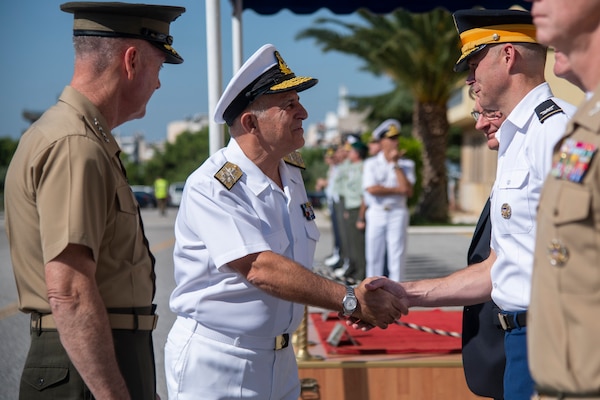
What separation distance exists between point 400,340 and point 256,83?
2827mm

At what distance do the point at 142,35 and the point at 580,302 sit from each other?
60.4 inches

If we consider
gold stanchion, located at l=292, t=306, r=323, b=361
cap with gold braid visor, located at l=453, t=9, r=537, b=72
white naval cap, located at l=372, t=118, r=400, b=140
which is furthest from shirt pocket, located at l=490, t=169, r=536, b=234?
white naval cap, located at l=372, t=118, r=400, b=140

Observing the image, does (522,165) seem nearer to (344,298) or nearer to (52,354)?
(344,298)

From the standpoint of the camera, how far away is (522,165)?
2.70 metres

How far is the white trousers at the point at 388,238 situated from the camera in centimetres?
986

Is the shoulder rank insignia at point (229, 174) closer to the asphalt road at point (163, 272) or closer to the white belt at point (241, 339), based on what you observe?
the white belt at point (241, 339)

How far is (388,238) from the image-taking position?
32.5 feet

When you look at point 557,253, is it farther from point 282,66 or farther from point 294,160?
point 294,160

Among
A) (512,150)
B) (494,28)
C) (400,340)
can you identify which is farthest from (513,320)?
(400,340)

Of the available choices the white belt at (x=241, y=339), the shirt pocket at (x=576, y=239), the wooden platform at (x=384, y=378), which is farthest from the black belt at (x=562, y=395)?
the wooden platform at (x=384, y=378)

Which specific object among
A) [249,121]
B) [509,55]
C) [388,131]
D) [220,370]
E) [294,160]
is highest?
[509,55]

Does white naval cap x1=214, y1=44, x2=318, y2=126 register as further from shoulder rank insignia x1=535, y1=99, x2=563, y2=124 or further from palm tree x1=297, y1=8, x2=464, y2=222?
palm tree x1=297, y1=8, x2=464, y2=222

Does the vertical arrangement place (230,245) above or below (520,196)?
below

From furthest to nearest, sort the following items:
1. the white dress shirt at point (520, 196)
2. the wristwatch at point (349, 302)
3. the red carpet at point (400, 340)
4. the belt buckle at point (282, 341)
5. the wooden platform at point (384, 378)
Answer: the red carpet at point (400, 340) < the wooden platform at point (384, 378) < the wristwatch at point (349, 302) < the belt buckle at point (282, 341) < the white dress shirt at point (520, 196)
